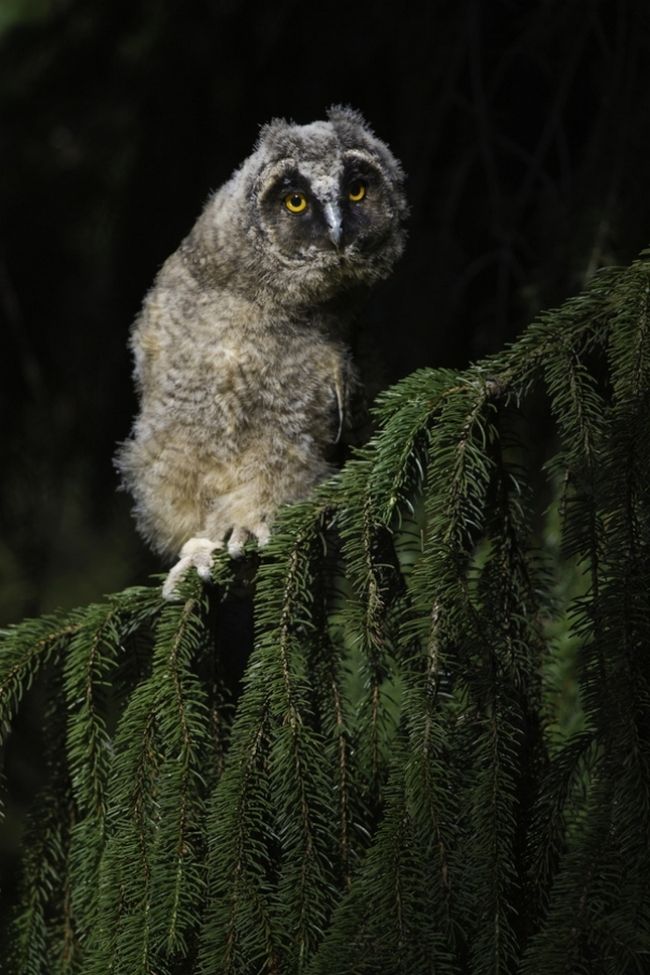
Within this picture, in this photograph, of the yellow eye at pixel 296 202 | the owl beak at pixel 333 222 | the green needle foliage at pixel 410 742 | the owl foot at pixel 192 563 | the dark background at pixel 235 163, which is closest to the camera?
the green needle foliage at pixel 410 742

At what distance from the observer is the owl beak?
248cm

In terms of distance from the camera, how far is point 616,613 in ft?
4.59

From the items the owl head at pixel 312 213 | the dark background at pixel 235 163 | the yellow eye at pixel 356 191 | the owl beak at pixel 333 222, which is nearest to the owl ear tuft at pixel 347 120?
the owl head at pixel 312 213

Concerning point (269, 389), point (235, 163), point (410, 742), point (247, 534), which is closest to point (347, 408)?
point (269, 389)

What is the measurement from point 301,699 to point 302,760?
0.10 m

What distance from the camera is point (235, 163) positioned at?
359 cm

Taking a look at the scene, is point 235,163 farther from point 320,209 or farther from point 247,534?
point 247,534

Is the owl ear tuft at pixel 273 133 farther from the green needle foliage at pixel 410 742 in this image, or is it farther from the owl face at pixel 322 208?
the green needle foliage at pixel 410 742

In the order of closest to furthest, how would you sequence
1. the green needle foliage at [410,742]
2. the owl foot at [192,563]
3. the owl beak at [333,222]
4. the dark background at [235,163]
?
the green needle foliage at [410,742] < the owl foot at [192,563] < the owl beak at [333,222] < the dark background at [235,163]

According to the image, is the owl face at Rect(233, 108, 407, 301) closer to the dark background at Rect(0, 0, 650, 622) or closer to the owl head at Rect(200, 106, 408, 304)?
the owl head at Rect(200, 106, 408, 304)

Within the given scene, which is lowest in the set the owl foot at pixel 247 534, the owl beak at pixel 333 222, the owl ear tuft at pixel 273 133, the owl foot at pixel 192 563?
the owl foot at pixel 192 563

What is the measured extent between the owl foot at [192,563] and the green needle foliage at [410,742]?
0.05 m

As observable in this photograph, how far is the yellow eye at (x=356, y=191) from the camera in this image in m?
2.62

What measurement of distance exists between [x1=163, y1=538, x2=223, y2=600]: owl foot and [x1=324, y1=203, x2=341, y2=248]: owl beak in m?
0.75
